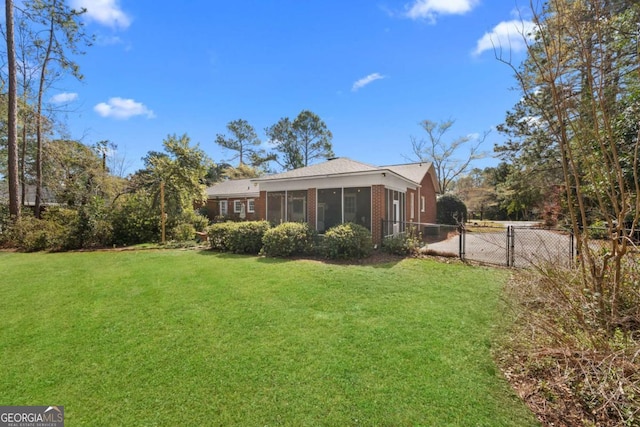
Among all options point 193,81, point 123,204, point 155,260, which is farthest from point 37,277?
point 193,81

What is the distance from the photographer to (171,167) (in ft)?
49.8

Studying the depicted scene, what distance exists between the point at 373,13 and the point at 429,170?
12.1m

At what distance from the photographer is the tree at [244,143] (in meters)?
40.2

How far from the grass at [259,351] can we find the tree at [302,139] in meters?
32.6

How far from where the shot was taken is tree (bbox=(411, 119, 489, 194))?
3181cm

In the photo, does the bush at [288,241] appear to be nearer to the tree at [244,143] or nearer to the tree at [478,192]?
the tree at [478,192]

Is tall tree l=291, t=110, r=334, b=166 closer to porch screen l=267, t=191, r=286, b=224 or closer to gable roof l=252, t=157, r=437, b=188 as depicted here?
gable roof l=252, t=157, r=437, b=188

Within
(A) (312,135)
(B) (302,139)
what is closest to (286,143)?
(B) (302,139)

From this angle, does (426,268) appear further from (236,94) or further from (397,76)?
(236,94)

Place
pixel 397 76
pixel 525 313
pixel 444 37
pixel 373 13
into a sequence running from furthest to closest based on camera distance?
pixel 397 76 < pixel 373 13 < pixel 444 37 < pixel 525 313

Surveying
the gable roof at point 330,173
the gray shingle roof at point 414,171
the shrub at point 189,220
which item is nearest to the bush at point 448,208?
the gable roof at point 330,173

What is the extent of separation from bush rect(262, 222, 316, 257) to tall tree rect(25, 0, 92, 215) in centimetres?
1539

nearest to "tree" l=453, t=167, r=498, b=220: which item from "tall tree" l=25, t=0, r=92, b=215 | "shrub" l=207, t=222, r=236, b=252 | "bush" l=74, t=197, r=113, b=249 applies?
"shrub" l=207, t=222, r=236, b=252

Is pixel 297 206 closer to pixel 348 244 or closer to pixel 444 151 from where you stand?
pixel 348 244
